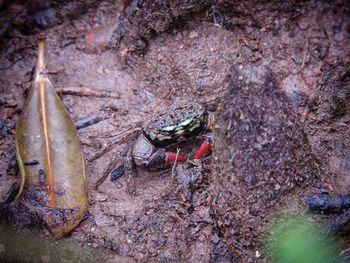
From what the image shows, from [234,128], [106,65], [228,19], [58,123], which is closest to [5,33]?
[106,65]

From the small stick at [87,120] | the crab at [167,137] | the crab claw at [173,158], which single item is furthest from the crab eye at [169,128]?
the small stick at [87,120]

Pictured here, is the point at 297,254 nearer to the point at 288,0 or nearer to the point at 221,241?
the point at 221,241

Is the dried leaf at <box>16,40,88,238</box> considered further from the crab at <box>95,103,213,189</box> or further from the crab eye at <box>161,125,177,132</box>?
the crab eye at <box>161,125,177,132</box>

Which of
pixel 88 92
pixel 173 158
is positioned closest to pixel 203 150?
pixel 173 158

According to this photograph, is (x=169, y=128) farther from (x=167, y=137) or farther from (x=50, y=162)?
(x=50, y=162)

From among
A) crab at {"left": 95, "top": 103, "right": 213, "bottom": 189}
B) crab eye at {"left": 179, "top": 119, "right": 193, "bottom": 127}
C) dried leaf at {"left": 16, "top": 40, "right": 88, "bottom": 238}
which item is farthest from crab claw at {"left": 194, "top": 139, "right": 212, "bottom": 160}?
dried leaf at {"left": 16, "top": 40, "right": 88, "bottom": 238}
